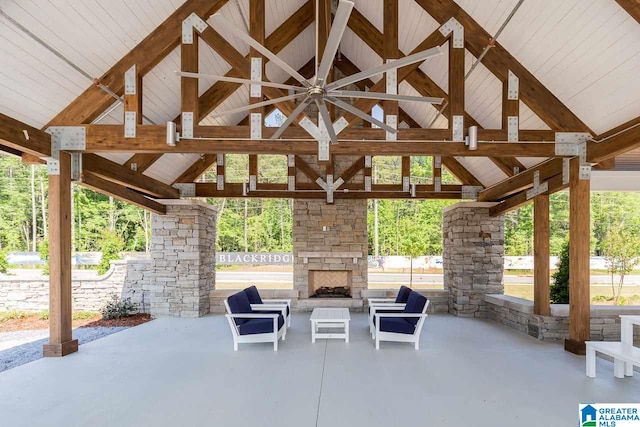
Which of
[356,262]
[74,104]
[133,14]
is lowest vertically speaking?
[356,262]

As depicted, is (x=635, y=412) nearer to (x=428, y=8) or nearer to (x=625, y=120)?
(x=625, y=120)

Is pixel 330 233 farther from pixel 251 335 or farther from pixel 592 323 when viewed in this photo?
pixel 592 323

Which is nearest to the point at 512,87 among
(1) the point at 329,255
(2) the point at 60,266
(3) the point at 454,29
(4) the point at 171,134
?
(3) the point at 454,29

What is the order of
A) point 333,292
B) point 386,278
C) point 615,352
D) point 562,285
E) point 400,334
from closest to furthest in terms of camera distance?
point 615,352 → point 400,334 → point 562,285 → point 333,292 → point 386,278

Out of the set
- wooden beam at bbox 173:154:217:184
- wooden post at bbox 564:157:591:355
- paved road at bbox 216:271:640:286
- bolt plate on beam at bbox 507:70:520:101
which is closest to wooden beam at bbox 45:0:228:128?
wooden beam at bbox 173:154:217:184

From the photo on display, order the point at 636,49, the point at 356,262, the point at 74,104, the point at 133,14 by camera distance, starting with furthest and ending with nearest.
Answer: the point at 356,262
the point at 74,104
the point at 133,14
the point at 636,49

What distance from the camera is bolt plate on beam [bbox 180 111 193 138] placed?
527 centimetres

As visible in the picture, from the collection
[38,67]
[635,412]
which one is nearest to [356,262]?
[635,412]

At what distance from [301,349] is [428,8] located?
5.36m

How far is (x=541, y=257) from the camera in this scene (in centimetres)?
659

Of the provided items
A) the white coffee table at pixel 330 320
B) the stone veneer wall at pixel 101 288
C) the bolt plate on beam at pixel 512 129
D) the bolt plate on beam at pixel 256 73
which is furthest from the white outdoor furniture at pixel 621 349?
the stone veneer wall at pixel 101 288

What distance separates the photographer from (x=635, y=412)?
345 centimetres

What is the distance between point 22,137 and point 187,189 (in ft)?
14.1

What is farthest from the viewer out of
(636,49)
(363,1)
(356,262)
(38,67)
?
(356,262)
